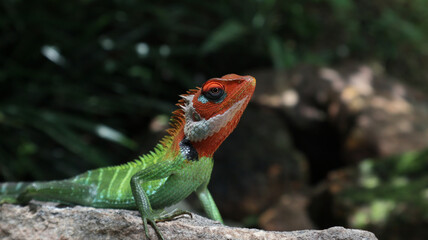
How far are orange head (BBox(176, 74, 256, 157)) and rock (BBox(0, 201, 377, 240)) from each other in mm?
440

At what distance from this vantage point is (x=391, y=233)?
14.3ft

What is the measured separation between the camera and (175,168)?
7.75ft

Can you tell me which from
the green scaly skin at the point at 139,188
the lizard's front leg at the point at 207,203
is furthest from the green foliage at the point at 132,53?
the lizard's front leg at the point at 207,203

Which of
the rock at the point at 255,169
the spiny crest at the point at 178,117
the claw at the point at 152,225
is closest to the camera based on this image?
the claw at the point at 152,225

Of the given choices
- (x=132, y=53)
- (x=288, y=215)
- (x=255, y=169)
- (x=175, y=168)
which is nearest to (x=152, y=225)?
(x=175, y=168)

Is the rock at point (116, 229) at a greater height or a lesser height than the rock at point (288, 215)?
lesser

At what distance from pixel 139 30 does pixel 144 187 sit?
5.69 meters

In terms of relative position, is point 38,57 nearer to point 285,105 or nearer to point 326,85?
point 285,105

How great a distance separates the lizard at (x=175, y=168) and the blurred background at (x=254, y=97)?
2.74 m

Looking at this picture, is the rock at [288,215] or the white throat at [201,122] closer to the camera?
the white throat at [201,122]

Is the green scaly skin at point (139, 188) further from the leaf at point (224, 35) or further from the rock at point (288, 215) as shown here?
the leaf at point (224, 35)

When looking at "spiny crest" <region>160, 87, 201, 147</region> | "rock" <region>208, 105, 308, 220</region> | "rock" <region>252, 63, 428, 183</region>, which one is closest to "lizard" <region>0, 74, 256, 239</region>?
"spiny crest" <region>160, 87, 201, 147</region>

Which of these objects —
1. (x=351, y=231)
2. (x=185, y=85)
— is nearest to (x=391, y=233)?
(x=351, y=231)

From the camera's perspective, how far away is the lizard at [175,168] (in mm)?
2260
